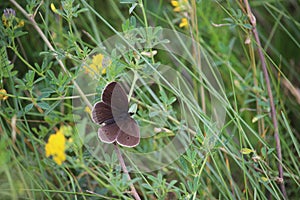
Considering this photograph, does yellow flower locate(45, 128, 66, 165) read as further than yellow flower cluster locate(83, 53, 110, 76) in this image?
No

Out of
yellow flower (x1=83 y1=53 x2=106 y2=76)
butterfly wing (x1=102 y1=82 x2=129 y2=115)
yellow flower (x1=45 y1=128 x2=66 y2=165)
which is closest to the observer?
yellow flower (x1=45 y1=128 x2=66 y2=165)

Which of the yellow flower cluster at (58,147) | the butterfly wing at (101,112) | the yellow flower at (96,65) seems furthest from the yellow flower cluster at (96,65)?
the yellow flower cluster at (58,147)

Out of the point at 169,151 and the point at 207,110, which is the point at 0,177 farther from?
the point at 207,110

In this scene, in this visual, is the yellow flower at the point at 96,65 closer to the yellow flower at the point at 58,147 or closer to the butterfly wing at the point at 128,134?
the butterfly wing at the point at 128,134

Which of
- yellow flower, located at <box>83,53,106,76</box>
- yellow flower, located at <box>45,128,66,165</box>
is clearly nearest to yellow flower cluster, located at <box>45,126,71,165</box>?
yellow flower, located at <box>45,128,66,165</box>

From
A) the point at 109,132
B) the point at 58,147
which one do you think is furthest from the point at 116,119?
the point at 58,147

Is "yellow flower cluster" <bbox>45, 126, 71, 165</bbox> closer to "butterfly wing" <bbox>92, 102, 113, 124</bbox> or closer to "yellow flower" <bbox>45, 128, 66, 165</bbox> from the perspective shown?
"yellow flower" <bbox>45, 128, 66, 165</bbox>

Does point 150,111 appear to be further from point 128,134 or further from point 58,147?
point 58,147
